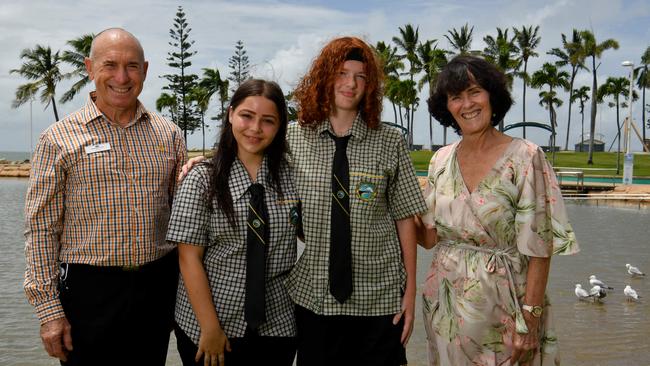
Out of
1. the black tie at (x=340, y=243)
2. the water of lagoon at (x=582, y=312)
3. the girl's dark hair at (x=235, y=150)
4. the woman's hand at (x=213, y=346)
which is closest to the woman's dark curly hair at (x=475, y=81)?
the black tie at (x=340, y=243)

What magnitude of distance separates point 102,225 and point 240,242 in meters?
0.69

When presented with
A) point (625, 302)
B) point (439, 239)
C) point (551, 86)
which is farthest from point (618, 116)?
point (439, 239)

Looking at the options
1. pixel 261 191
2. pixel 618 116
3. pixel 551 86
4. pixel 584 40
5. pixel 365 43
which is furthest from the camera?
pixel 618 116

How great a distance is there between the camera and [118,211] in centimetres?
275

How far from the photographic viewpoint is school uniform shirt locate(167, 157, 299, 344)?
251 cm

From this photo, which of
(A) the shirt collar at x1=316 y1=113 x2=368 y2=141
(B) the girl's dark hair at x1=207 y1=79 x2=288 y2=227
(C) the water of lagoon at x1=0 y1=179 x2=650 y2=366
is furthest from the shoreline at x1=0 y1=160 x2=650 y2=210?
(B) the girl's dark hair at x1=207 y1=79 x2=288 y2=227

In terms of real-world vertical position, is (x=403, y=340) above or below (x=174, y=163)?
below

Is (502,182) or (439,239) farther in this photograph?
(439,239)

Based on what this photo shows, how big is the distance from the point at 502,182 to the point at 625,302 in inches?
236

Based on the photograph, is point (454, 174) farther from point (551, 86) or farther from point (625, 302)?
point (551, 86)

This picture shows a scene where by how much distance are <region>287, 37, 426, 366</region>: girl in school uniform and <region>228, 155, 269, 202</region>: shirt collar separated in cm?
16

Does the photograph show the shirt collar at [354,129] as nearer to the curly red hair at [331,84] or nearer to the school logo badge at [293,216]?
the curly red hair at [331,84]

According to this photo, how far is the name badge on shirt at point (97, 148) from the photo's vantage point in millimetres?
2705

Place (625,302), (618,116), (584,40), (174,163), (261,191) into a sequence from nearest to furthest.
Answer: (261,191) → (174,163) → (625,302) → (584,40) → (618,116)
